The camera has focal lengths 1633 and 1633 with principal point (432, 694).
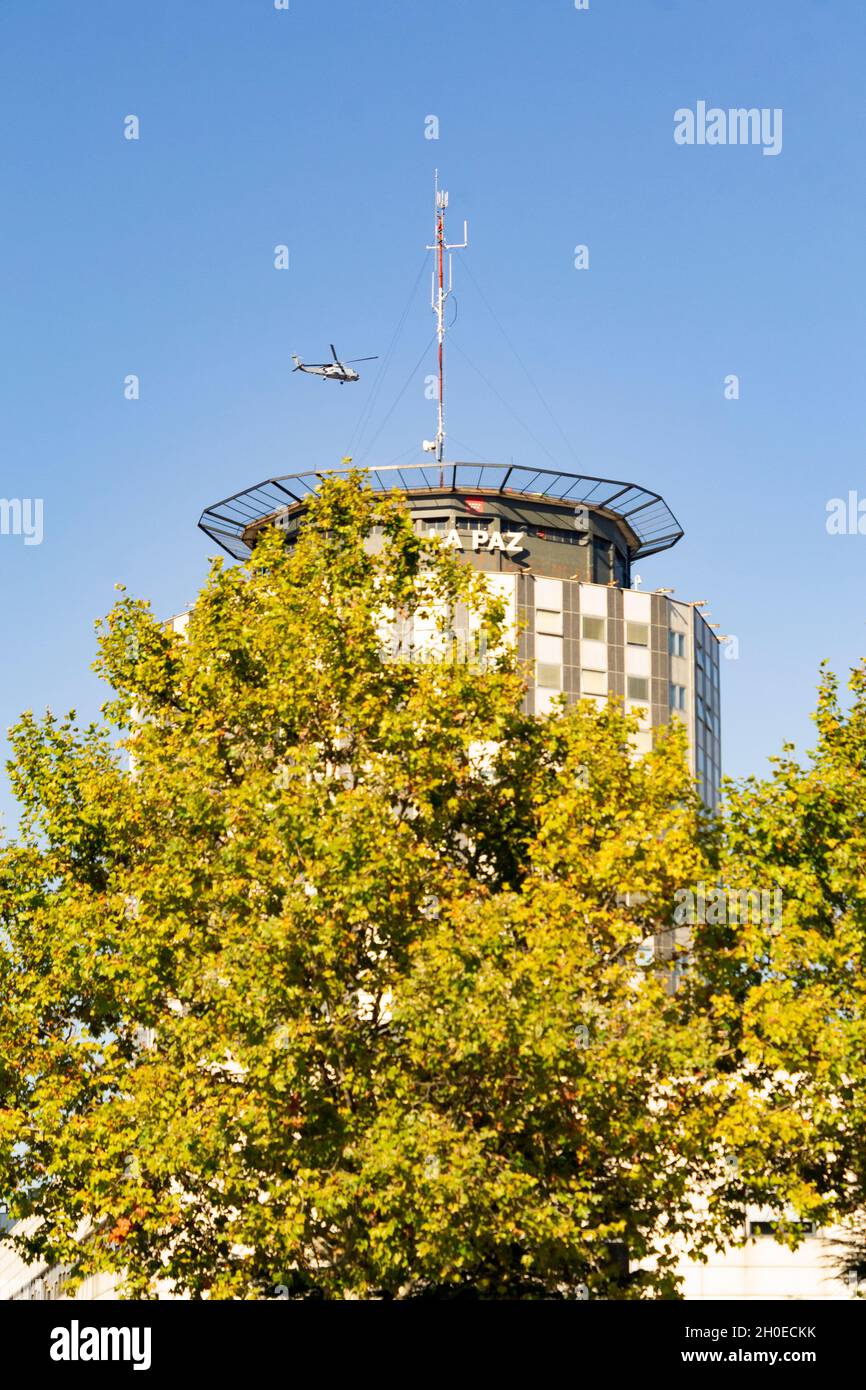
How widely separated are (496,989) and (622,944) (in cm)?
436

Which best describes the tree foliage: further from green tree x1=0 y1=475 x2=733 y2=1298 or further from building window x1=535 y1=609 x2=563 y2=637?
building window x1=535 y1=609 x2=563 y2=637

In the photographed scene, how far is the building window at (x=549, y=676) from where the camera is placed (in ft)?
334

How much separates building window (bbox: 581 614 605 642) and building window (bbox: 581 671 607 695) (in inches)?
89.2

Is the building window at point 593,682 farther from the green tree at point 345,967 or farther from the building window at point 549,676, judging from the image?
the green tree at point 345,967

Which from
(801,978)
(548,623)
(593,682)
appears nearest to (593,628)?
(548,623)

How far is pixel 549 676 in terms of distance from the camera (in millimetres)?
102125

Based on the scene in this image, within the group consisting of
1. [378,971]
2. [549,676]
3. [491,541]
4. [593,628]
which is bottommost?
[378,971]

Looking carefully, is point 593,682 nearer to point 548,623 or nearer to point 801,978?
point 548,623

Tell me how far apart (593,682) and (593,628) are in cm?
367

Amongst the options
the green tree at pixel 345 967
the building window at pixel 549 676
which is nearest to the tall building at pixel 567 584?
the building window at pixel 549 676

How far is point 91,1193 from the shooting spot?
3462cm

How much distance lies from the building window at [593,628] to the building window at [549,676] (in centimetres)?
341

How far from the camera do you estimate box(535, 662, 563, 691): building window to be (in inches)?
4013
